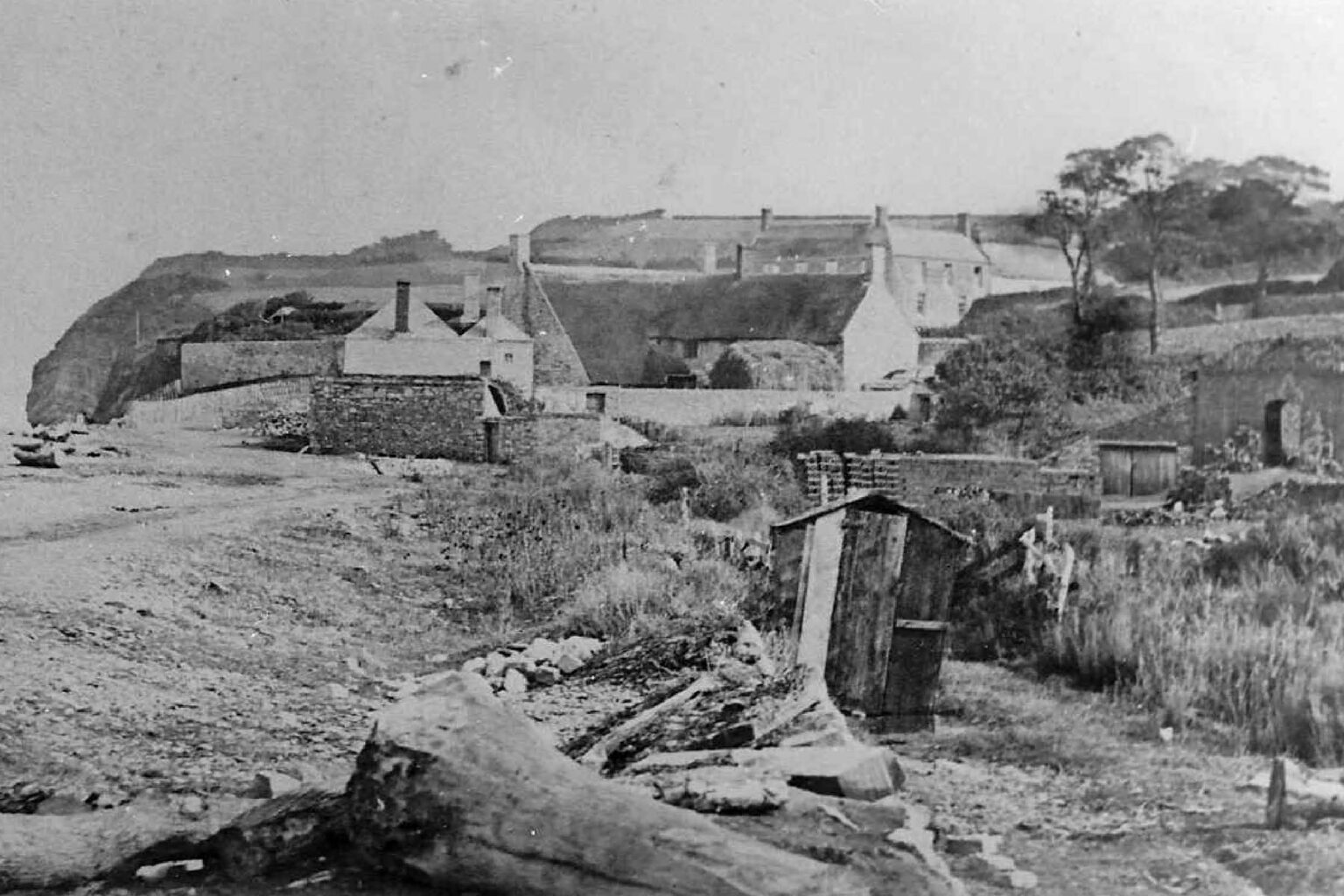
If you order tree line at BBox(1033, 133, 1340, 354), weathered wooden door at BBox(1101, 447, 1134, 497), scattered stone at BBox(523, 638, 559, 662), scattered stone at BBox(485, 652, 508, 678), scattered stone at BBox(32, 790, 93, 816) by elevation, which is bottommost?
scattered stone at BBox(32, 790, 93, 816)

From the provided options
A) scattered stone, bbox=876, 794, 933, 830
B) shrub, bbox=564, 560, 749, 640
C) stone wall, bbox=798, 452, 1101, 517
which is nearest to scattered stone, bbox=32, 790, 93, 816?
shrub, bbox=564, 560, 749, 640

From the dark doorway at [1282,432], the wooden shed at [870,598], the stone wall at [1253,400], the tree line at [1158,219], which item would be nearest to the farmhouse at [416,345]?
the wooden shed at [870,598]

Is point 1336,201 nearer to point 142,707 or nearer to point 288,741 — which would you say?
point 288,741

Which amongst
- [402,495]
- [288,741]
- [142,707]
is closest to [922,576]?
[402,495]

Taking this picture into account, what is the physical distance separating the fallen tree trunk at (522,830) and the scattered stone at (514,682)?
0.85 feet

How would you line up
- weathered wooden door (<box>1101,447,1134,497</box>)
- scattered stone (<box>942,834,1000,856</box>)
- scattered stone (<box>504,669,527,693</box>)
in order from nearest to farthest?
scattered stone (<box>942,834,1000,856</box>) → scattered stone (<box>504,669,527,693</box>) → weathered wooden door (<box>1101,447,1134,497</box>)

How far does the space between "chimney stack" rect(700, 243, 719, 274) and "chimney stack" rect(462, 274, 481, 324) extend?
0.51 meters

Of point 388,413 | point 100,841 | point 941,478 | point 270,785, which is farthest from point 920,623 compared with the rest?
point 100,841

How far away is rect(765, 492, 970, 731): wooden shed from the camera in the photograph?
2494 millimetres

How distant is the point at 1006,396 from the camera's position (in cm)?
264

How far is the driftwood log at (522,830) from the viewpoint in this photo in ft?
6.44

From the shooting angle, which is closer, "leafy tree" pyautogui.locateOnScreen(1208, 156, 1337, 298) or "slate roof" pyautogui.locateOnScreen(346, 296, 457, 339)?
"slate roof" pyautogui.locateOnScreen(346, 296, 457, 339)

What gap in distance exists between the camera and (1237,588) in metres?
2.61

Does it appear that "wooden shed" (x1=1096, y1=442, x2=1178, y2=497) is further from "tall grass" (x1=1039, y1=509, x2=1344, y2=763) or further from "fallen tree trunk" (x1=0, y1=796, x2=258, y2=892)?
"fallen tree trunk" (x1=0, y1=796, x2=258, y2=892)
